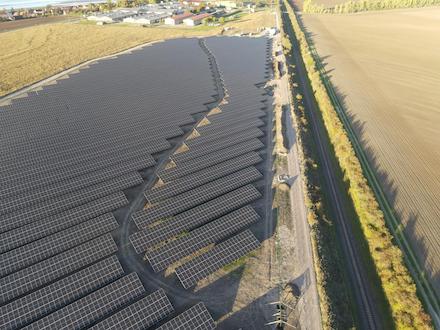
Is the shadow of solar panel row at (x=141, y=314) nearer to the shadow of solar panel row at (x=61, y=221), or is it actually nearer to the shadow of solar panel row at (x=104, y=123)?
the shadow of solar panel row at (x=61, y=221)

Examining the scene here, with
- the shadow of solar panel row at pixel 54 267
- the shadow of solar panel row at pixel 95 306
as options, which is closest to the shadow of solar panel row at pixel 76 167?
the shadow of solar panel row at pixel 54 267

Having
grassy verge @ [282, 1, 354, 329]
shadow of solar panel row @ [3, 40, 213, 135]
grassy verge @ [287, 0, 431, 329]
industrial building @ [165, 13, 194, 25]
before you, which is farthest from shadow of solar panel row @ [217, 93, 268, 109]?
industrial building @ [165, 13, 194, 25]

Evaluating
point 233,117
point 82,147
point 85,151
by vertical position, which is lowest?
point 85,151

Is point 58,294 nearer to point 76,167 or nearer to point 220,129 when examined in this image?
point 76,167

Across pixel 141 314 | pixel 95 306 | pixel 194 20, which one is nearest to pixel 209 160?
pixel 141 314

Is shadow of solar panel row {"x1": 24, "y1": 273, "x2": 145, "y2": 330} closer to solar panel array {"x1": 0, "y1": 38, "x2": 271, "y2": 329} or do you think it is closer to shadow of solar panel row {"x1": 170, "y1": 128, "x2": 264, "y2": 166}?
solar panel array {"x1": 0, "y1": 38, "x2": 271, "y2": 329}

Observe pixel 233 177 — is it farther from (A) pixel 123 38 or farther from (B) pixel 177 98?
(A) pixel 123 38
